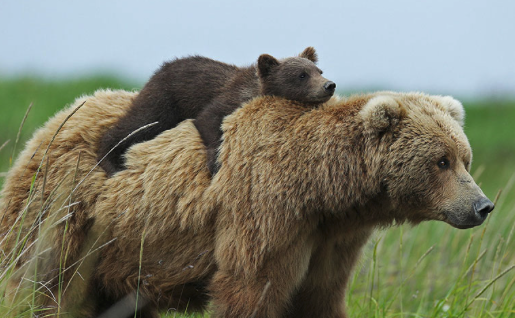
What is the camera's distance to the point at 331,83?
4.44m

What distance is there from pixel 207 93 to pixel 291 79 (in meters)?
0.59

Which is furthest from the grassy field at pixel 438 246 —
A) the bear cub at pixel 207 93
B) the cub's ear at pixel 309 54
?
the cub's ear at pixel 309 54

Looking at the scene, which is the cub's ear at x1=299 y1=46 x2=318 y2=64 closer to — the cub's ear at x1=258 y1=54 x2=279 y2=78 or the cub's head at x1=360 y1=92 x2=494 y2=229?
the cub's ear at x1=258 y1=54 x2=279 y2=78

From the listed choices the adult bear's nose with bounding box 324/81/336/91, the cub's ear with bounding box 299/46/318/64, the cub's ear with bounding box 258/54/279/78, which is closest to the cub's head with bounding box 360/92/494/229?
the adult bear's nose with bounding box 324/81/336/91

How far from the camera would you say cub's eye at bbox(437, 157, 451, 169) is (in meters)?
4.17

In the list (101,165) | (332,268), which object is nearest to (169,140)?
(101,165)

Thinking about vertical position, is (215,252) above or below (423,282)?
above

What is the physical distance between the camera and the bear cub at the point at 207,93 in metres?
4.55

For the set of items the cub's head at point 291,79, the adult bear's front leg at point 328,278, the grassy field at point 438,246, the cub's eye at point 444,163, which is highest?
the cub's head at point 291,79

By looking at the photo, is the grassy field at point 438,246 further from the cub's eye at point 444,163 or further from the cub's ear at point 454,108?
the cub's ear at point 454,108

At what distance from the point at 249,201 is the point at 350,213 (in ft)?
2.11

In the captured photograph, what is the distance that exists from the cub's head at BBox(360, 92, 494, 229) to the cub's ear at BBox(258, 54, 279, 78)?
0.72m

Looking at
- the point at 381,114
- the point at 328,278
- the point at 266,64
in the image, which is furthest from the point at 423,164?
the point at 266,64

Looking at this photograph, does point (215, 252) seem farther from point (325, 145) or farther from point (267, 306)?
point (325, 145)
